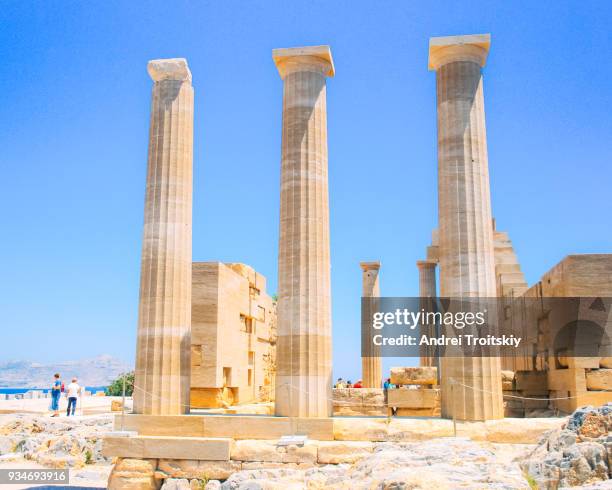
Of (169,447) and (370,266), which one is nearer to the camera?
(169,447)

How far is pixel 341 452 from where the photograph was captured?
12.8m

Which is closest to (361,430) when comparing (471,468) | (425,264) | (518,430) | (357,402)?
(518,430)

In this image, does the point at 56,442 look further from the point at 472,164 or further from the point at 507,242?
the point at 507,242

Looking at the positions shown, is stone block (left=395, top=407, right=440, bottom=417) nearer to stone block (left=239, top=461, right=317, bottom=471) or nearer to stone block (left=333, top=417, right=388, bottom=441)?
stone block (left=333, top=417, right=388, bottom=441)

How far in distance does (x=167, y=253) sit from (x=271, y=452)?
4.95 metres

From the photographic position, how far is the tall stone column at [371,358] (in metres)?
28.5

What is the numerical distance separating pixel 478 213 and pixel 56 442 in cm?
1293

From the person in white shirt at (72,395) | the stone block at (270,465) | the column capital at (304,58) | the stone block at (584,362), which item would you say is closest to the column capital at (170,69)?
the column capital at (304,58)

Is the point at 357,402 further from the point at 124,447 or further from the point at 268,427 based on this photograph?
the point at 124,447

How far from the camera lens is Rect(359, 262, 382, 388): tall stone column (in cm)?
2855

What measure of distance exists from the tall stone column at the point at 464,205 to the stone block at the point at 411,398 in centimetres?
381

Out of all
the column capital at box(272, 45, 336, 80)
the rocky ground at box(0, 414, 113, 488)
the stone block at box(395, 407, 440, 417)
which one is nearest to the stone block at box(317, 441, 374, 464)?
the stone block at box(395, 407, 440, 417)

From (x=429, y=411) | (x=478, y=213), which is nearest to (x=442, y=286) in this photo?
(x=478, y=213)

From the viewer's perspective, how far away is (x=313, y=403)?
1347cm
